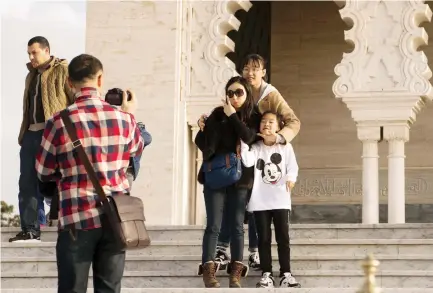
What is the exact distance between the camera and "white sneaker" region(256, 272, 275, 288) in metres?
9.08

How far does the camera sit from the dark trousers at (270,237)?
921 cm

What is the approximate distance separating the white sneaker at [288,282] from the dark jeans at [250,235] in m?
0.47

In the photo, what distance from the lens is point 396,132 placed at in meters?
13.4

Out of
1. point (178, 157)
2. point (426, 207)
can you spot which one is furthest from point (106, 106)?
point (426, 207)

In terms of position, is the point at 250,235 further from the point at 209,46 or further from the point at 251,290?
the point at 209,46

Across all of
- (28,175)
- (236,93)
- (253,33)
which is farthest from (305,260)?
(253,33)

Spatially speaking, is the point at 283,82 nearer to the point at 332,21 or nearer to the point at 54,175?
the point at 332,21

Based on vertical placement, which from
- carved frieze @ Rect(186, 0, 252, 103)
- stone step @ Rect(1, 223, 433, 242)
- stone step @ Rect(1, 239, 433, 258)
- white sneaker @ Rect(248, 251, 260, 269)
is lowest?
white sneaker @ Rect(248, 251, 260, 269)

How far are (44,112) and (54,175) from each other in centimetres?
395

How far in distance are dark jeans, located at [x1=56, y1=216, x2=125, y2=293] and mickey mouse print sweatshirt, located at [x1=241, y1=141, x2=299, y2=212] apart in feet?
9.80

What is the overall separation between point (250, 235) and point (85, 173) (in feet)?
11.7

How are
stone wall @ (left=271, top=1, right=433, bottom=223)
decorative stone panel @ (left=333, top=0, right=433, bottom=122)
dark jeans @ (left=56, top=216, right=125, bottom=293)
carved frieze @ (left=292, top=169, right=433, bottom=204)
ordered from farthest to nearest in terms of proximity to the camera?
1. stone wall @ (left=271, top=1, right=433, bottom=223)
2. carved frieze @ (left=292, top=169, right=433, bottom=204)
3. decorative stone panel @ (left=333, top=0, right=433, bottom=122)
4. dark jeans @ (left=56, top=216, right=125, bottom=293)

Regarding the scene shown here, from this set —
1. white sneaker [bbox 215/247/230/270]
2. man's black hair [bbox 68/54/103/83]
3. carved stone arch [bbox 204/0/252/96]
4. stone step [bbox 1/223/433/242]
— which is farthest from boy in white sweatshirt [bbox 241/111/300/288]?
carved stone arch [bbox 204/0/252/96]

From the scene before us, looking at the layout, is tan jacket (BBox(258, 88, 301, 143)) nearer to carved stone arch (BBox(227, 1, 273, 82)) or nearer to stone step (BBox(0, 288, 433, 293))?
stone step (BBox(0, 288, 433, 293))
